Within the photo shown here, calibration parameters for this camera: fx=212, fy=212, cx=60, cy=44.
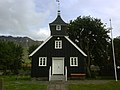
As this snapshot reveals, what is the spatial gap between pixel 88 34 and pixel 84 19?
291cm

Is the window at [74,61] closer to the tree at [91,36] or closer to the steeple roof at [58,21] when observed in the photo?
the steeple roof at [58,21]

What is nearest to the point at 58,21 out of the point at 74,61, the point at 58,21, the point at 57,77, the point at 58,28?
the point at 58,21

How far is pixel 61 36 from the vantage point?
29.3 m

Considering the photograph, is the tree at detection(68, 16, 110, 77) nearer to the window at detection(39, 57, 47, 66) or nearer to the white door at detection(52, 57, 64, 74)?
the white door at detection(52, 57, 64, 74)

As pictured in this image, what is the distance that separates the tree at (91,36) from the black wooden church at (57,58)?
1060cm

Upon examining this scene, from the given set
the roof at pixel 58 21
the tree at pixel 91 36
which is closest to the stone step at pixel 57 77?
the roof at pixel 58 21

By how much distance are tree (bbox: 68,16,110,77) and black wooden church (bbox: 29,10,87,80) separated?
1060 cm

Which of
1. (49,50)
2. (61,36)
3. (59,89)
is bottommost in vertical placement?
(59,89)

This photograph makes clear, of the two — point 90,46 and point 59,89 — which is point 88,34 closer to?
point 90,46

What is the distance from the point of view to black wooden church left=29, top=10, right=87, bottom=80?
28359mm

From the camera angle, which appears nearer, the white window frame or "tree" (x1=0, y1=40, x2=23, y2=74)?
the white window frame

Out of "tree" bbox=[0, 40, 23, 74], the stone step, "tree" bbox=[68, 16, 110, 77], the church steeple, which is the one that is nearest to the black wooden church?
the church steeple

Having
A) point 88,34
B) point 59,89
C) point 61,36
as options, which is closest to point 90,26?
point 88,34

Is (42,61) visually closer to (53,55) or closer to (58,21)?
(53,55)
